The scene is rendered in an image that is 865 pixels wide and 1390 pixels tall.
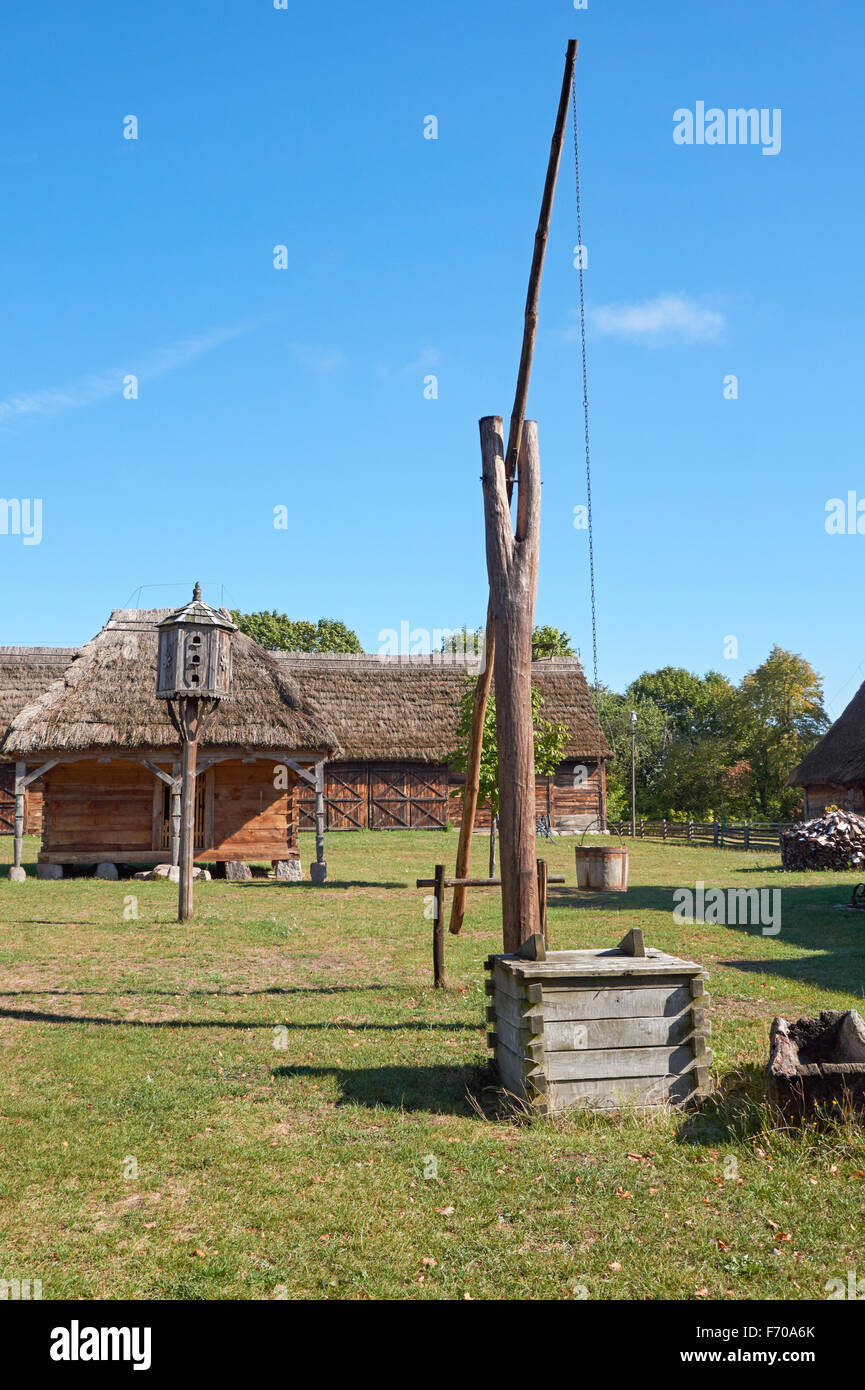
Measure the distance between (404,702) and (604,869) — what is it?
19434mm

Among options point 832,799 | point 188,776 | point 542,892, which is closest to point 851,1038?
point 542,892

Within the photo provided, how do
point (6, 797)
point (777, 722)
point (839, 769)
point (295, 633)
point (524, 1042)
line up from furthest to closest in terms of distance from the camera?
point (295, 633), point (777, 722), point (6, 797), point (839, 769), point (524, 1042)

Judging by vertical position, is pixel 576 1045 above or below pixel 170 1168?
above

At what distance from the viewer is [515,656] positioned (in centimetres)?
743

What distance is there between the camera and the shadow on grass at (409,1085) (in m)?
6.09

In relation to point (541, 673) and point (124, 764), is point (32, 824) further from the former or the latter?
point (541, 673)

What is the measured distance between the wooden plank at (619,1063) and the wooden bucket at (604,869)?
1135cm

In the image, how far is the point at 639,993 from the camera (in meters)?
5.82

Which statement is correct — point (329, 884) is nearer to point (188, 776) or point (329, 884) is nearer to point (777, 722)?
point (188, 776)

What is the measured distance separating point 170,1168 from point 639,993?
108 inches

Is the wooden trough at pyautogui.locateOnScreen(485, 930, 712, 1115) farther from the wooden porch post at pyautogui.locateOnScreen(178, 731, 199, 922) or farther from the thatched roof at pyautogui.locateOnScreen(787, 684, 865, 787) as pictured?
the thatched roof at pyautogui.locateOnScreen(787, 684, 865, 787)

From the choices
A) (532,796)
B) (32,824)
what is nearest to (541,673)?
(32,824)
